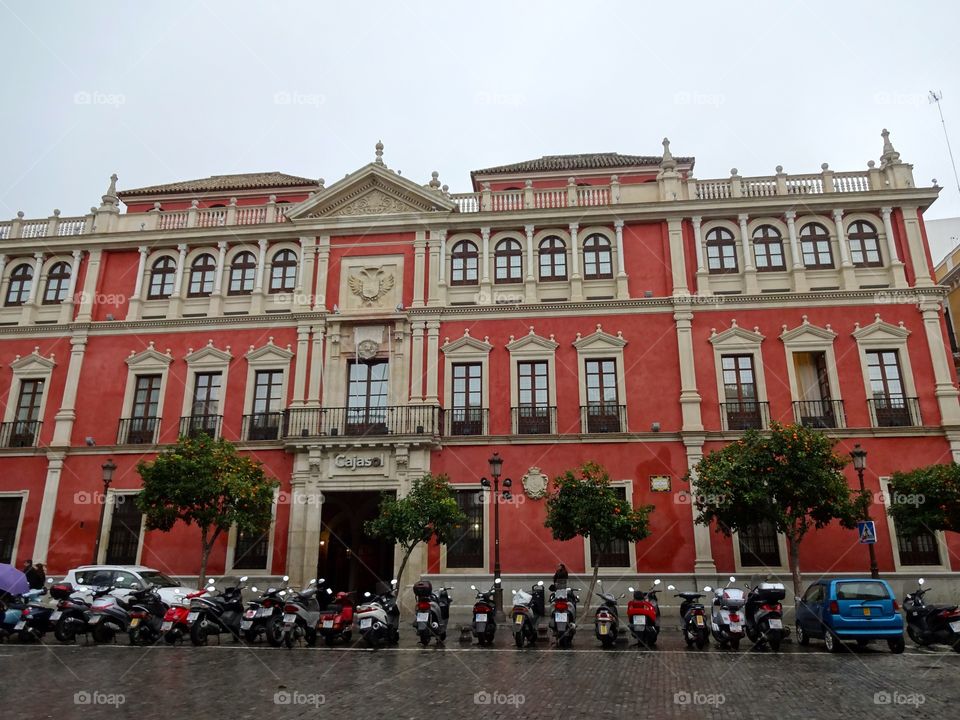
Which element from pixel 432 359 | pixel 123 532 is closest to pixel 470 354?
pixel 432 359

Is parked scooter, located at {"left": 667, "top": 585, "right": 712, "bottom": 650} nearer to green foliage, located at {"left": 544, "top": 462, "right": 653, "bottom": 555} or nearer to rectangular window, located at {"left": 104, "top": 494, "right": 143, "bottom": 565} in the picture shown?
green foliage, located at {"left": 544, "top": 462, "right": 653, "bottom": 555}

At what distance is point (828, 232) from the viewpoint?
Result: 72.5ft

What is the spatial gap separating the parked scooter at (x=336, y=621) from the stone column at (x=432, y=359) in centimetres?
890

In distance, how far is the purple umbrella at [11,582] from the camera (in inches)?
617

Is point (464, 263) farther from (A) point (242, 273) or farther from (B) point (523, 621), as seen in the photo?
(B) point (523, 621)

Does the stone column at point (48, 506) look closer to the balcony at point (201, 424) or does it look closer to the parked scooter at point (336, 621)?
the balcony at point (201, 424)

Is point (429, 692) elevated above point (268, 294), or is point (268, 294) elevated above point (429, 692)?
point (268, 294)

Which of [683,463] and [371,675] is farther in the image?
[683,463]

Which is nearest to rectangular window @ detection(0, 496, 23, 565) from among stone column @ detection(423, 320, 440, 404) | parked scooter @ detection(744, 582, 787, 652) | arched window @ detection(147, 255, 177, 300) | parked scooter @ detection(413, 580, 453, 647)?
arched window @ detection(147, 255, 177, 300)

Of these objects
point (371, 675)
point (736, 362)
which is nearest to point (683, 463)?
point (736, 362)

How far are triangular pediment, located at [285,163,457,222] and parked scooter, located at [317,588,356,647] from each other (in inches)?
556

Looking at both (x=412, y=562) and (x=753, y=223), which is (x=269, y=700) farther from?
(x=753, y=223)

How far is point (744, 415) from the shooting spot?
20625 mm

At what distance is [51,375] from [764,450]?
72.7 feet
